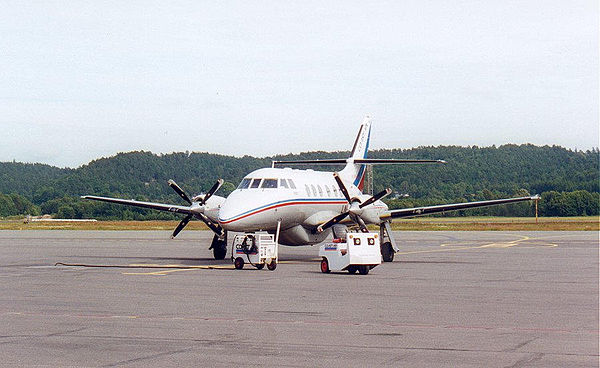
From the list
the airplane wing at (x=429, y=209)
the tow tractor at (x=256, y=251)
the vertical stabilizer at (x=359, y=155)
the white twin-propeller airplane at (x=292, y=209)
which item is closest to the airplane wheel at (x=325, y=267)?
the tow tractor at (x=256, y=251)

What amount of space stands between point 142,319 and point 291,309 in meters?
3.05

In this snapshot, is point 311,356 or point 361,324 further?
point 361,324

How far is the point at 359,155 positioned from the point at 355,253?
16.6 meters

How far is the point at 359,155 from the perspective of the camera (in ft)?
133

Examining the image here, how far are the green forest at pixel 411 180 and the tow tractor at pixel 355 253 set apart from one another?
76.5m

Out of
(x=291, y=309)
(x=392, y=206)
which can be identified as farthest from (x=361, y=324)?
(x=392, y=206)

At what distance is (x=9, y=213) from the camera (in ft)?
450

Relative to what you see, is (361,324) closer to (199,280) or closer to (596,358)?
(596,358)

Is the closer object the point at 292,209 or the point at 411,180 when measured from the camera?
the point at 292,209

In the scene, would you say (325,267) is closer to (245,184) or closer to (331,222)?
(245,184)

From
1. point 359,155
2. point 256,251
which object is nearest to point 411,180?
point 359,155

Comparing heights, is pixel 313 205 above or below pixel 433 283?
above

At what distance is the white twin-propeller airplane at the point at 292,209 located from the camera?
28359 millimetres

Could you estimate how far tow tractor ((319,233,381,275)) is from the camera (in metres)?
24.5
